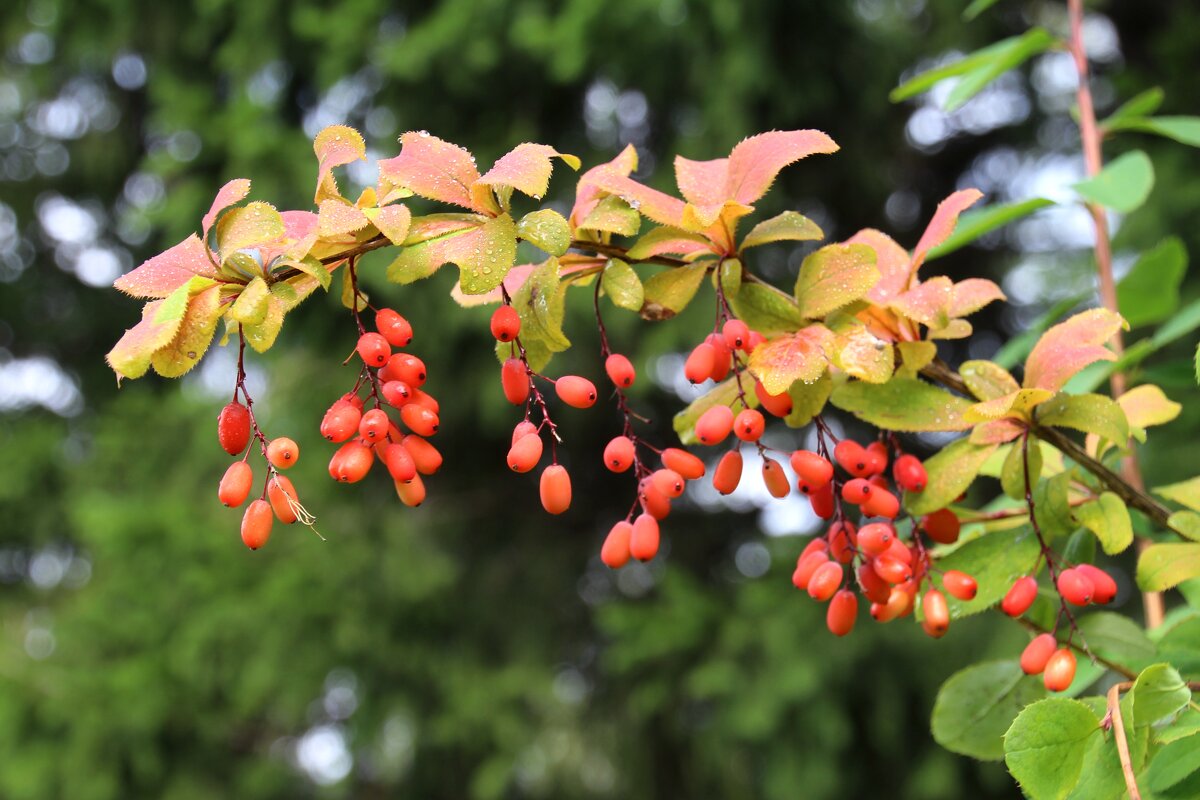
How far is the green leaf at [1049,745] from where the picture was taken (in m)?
0.49

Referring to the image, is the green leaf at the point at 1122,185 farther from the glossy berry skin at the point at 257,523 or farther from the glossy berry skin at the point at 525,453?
the glossy berry skin at the point at 257,523

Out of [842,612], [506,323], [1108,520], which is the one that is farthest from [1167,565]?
[506,323]

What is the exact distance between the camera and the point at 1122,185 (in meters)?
0.97

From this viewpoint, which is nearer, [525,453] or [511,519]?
[525,453]

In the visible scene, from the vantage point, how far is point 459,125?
132 inches

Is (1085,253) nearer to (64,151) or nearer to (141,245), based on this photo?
(141,245)

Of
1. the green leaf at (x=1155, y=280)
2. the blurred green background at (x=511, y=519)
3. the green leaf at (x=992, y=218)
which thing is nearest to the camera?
the green leaf at (x=992, y=218)

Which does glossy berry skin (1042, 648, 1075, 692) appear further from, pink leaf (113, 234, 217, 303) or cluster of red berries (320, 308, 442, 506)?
pink leaf (113, 234, 217, 303)

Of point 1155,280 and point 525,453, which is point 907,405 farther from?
point 1155,280

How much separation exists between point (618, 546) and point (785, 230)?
203 mm

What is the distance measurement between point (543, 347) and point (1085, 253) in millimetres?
3438

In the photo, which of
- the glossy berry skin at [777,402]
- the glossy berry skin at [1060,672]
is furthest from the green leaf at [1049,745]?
the glossy berry skin at [777,402]

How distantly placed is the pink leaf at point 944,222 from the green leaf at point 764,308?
84mm

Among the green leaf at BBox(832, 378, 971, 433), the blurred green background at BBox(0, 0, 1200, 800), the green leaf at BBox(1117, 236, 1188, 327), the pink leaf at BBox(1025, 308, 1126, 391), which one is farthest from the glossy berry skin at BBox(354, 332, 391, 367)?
the blurred green background at BBox(0, 0, 1200, 800)
